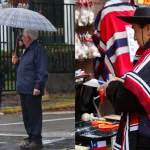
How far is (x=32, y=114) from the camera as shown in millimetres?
4617

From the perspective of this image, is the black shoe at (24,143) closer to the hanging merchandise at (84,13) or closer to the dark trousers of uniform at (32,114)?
the dark trousers of uniform at (32,114)

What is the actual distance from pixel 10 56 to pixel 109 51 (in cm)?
98

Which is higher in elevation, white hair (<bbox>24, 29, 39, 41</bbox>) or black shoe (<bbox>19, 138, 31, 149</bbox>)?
white hair (<bbox>24, 29, 39, 41</bbox>)

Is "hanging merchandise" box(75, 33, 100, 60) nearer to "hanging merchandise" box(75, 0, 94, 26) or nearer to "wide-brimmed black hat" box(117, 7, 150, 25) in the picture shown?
"hanging merchandise" box(75, 0, 94, 26)

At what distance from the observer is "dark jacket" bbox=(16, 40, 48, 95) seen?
4496mm

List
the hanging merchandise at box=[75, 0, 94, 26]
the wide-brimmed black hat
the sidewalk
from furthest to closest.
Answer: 1. the sidewalk
2. the hanging merchandise at box=[75, 0, 94, 26]
3. the wide-brimmed black hat

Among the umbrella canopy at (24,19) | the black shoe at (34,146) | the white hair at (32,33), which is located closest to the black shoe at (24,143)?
the black shoe at (34,146)

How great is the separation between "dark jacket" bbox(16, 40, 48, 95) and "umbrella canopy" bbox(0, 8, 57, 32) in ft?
0.61

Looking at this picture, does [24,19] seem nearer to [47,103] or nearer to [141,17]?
[47,103]

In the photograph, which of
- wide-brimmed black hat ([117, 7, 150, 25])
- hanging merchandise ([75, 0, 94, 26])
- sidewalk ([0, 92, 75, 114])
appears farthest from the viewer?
sidewalk ([0, 92, 75, 114])

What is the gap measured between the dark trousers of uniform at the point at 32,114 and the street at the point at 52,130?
0.05 meters

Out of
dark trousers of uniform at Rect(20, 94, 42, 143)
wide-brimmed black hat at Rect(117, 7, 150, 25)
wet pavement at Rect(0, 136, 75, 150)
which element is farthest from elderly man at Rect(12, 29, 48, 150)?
wide-brimmed black hat at Rect(117, 7, 150, 25)

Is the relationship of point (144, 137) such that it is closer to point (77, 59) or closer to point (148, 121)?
point (148, 121)

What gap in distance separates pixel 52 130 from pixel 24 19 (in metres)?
1.15
